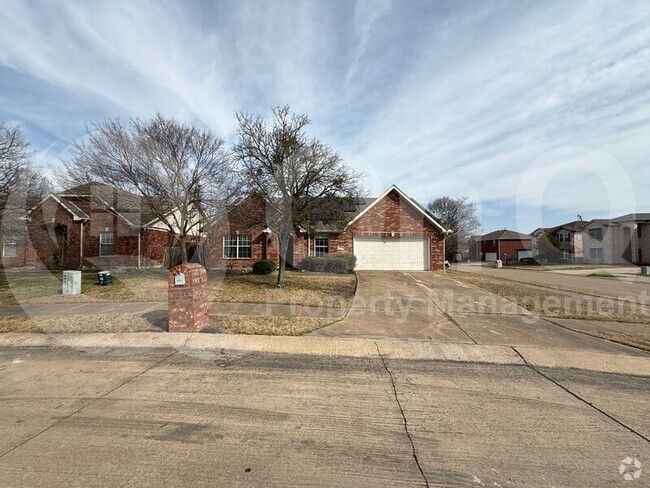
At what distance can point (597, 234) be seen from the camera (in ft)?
158

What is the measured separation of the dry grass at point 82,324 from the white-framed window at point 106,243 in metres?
14.8

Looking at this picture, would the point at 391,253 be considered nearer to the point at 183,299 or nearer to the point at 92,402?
the point at 183,299

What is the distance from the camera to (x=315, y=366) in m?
5.13

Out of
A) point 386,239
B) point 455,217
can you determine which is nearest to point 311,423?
point 386,239

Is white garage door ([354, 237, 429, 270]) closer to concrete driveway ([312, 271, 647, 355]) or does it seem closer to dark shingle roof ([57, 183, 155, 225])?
concrete driveway ([312, 271, 647, 355])

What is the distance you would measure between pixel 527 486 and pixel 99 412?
399cm

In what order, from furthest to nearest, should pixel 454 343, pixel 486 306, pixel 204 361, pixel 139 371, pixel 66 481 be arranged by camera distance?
pixel 486 306
pixel 454 343
pixel 204 361
pixel 139 371
pixel 66 481

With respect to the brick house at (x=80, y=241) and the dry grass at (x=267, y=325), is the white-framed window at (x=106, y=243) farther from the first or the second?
the dry grass at (x=267, y=325)

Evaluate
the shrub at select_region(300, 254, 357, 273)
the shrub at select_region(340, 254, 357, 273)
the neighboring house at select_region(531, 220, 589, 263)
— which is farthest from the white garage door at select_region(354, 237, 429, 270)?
the neighboring house at select_region(531, 220, 589, 263)

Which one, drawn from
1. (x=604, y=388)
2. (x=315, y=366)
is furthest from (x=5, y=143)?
(x=604, y=388)

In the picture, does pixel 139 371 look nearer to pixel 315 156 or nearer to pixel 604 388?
pixel 604 388

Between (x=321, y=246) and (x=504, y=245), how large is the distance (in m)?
53.3

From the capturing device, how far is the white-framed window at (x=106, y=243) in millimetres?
21203

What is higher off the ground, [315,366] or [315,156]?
[315,156]
